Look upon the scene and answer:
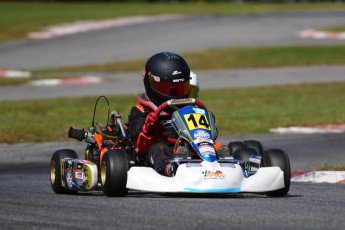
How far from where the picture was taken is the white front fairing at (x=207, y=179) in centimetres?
765

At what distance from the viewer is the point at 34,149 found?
1303 cm

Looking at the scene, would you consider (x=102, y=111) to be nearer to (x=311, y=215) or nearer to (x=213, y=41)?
(x=311, y=215)

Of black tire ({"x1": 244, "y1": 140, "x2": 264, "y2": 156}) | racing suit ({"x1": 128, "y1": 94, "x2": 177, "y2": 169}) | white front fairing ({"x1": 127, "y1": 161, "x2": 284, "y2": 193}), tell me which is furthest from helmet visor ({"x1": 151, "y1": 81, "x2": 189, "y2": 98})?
white front fairing ({"x1": 127, "y1": 161, "x2": 284, "y2": 193})

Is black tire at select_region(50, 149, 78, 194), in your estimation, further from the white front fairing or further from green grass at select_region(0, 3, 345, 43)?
green grass at select_region(0, 3, 345, 43)

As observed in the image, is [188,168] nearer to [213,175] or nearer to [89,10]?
[213,175]

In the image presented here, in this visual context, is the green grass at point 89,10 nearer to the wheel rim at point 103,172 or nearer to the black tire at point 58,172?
the black tire at point 58,172

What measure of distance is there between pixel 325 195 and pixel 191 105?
1.38 m

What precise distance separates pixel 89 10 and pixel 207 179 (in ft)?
123

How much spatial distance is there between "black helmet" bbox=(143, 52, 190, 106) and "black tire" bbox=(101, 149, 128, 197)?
104cm

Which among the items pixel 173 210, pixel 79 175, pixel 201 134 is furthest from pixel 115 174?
pixel 173 210

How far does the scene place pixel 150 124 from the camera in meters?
8.66

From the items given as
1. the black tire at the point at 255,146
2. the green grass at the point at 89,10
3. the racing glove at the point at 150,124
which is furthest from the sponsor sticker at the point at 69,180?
the green grass at the point at 89,10

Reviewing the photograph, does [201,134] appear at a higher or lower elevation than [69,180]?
higher

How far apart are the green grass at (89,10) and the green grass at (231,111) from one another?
15065 mm
